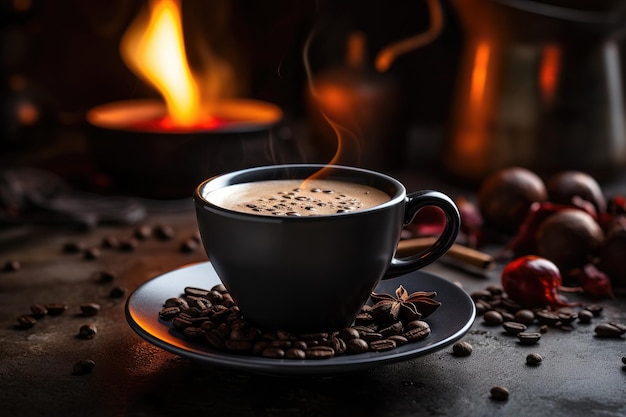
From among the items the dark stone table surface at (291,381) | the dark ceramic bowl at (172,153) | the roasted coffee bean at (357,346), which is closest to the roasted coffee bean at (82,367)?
the dark stone table surface at (291,381)

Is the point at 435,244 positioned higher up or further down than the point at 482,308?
higher up

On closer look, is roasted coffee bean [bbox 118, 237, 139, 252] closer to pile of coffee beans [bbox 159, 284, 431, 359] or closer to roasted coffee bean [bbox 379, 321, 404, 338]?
pile of coffee beans [bbox 159, 284, 431, 359]

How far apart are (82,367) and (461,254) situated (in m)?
0.70

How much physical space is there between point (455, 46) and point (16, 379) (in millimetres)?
1787

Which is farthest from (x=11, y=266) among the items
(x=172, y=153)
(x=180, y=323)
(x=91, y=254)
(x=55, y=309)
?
(x=180, y=323)

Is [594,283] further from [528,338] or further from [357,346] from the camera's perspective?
[357,346]

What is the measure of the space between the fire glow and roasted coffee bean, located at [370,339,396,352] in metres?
0.93

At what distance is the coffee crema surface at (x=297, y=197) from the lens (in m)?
1.02

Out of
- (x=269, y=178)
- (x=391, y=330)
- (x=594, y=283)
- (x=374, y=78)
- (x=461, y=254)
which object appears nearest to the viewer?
(x=391, y=330)

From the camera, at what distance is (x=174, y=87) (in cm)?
196

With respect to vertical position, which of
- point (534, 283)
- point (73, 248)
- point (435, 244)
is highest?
point (435, 244)

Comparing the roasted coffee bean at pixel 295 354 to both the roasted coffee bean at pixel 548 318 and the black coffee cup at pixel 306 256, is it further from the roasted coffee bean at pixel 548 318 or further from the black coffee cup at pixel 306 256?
the roasted coffee bean at pixel 548 318

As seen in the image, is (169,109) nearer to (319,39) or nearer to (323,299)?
(319,39)

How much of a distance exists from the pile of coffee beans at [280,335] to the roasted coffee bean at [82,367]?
11 cm
